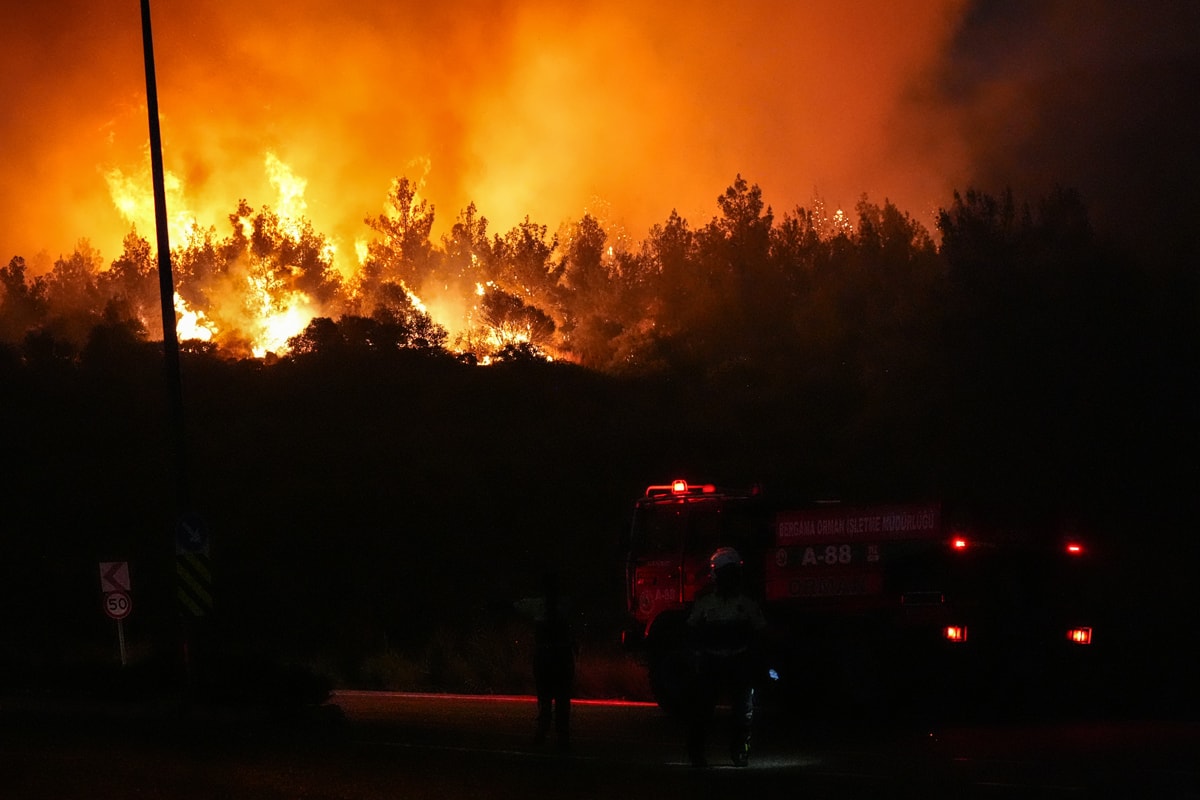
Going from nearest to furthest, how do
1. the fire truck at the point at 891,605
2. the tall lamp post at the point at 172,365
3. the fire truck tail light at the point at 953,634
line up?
1. the fire truck tail light at the point at 953,634
2. the fire truck at the point at 891,605
3. the tall lamp post at the point at 172,365

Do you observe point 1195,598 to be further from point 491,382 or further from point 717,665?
Answer: point 491,382

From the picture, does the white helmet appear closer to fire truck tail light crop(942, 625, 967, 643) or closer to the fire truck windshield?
fire truck tail light crop(942, 625, 967, 643)

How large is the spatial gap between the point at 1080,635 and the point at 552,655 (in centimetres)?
576

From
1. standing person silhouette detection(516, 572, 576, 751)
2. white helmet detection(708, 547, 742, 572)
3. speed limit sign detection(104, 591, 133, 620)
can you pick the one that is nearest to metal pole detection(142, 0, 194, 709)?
speed limit sign detection(104, 591, 133, 620)

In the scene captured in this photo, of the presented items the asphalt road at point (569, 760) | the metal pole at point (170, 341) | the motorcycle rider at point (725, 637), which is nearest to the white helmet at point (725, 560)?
the motorcycle rider at point (725, 637)

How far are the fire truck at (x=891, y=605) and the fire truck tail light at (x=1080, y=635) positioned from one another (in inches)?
0.5

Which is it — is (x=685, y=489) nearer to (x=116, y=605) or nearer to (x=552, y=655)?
(x=552, y=655)

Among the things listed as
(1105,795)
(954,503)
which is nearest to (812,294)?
(954,503)

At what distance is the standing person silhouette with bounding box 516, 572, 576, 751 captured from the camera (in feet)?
46.6

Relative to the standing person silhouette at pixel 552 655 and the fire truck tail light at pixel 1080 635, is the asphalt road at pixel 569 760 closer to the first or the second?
the standing person silhouette at pixel 552 655

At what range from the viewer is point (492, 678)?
23.6 m

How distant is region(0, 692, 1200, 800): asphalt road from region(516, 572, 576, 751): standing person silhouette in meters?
0.32

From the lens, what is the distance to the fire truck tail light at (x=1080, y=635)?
15.8 m

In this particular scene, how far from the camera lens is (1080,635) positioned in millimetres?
15797
